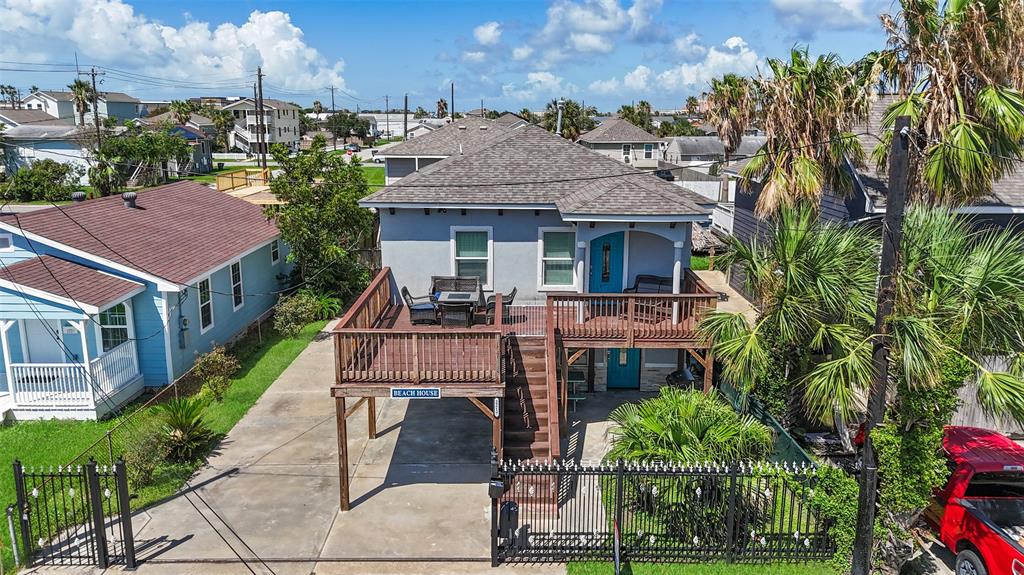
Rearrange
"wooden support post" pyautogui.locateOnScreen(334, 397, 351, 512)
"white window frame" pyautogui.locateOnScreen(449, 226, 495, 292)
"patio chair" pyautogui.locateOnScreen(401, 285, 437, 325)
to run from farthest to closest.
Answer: "white window frame" pyautogui.locateOnScreen(449, 226, 495, 292)
"patio chair" pyautogui.locateOnScreen(401, 285, 437, 325)
"wooden support post" pyautogui.locateOnScreen(334, 397, 351, 512)

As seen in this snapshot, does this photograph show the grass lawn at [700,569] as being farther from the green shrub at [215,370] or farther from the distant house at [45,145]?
the distant house at [45,145]

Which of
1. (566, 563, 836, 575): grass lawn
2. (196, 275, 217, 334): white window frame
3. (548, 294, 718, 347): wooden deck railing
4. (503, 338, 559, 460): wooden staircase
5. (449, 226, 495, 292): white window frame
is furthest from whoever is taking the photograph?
(196, 275, 217, 334): white window frame

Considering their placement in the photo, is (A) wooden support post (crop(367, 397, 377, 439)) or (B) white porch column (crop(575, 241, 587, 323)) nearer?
(A) wooden support post (crop(367, 397, 377, 439))

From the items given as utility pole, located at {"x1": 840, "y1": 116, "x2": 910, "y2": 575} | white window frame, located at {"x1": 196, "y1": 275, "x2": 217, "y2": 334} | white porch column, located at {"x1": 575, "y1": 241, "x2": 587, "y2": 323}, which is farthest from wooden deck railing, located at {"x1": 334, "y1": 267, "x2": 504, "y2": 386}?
white window frame, located at {"x1": 196, "y1": 275, "x2": 217, "y2": 334}

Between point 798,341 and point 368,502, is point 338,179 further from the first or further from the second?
point 798,341

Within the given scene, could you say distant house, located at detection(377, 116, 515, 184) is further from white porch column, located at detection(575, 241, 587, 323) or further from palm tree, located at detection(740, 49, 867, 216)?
palm tree, located at detection(740, 49, 867, 216)

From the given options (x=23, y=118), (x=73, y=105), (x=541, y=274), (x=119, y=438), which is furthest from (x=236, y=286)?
(x=73, y=105)

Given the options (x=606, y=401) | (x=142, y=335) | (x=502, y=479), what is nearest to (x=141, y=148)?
(x=142, y=335)

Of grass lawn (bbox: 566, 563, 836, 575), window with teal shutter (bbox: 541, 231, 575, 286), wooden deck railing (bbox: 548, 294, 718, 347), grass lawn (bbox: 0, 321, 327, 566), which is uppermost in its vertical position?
window with teal shutter (bbox: 541, 231, 575, 286)
